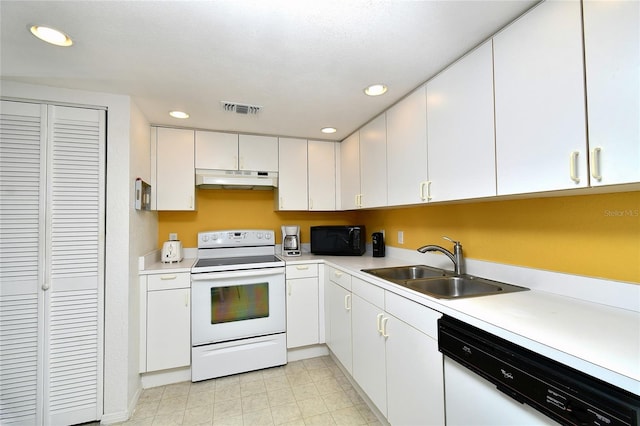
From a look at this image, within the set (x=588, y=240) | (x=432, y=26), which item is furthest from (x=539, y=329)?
(x=432, y=26)

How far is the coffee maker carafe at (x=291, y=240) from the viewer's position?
294 cm

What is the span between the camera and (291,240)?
2.97 meters

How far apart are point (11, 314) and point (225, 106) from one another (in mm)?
1918

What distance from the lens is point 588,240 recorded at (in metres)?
1.21

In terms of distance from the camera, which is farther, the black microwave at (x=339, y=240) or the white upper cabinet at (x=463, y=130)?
the black microwave at (x=339, y=240)

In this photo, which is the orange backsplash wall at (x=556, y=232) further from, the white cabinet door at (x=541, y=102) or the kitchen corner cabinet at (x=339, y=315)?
the kitchen corner cabinet at (x=339, y=315)

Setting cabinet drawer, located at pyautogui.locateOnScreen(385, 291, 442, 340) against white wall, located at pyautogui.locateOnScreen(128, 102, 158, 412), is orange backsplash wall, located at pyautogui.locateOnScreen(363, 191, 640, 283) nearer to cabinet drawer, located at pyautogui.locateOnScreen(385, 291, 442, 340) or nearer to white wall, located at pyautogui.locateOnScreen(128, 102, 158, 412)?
cabinet drawer, located at pyautogui.locateOnScreen(385, 291, 442, 340)

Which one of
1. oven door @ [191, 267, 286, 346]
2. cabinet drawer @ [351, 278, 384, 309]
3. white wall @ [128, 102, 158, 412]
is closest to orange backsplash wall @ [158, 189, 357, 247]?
white wall @ [128, 102, 158, 412]

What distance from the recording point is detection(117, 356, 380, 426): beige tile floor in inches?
70.9

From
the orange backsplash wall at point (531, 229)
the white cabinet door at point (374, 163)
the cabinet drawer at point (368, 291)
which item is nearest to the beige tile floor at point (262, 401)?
the cabinet drawer at point (368, 291)

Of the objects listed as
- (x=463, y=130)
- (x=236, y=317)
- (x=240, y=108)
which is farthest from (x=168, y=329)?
(x=463, y=130)

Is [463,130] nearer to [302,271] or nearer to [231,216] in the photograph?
[302,271]

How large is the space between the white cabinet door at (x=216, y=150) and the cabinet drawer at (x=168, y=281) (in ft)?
3.38

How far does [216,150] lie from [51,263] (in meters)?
1.49
